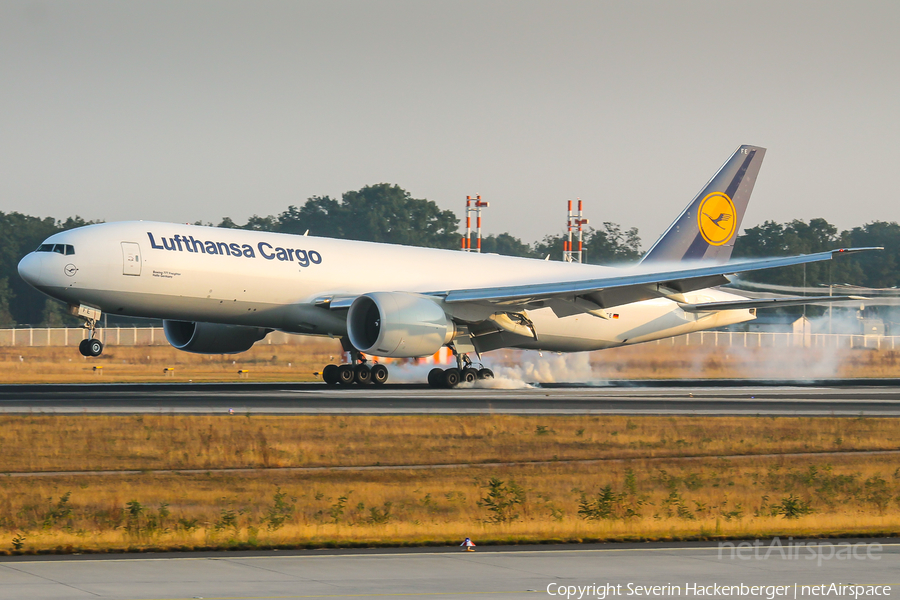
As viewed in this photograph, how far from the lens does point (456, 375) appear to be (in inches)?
1467

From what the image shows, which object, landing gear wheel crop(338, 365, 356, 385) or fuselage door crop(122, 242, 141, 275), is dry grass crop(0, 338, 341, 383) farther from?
fuselage door crop(122, 242, 141, 275)

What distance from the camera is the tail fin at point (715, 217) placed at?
45.0 m

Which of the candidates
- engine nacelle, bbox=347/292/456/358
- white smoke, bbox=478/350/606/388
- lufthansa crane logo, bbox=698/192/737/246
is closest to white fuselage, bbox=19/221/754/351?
engine nacelle, bbox=347/292/456/358

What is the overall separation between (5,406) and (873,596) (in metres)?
21.7

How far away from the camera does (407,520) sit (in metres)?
14.9

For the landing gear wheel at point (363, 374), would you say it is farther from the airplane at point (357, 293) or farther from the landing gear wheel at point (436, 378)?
the landing gear wheel at point (436, 378)

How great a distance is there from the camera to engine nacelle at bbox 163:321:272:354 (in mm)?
37562

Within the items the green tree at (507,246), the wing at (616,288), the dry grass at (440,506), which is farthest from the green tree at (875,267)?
the dry grass at (440,506)

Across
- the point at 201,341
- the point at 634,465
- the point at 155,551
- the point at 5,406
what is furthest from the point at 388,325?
the point at 155,551

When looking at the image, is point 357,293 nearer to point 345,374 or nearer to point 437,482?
point 345,374

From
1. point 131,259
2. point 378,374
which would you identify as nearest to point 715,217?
point 378,374

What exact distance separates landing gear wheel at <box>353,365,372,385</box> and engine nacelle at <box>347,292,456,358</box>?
2209 millimetres

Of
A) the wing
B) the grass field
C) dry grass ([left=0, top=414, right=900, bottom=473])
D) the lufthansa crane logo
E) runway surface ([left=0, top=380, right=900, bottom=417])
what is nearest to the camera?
the grass field

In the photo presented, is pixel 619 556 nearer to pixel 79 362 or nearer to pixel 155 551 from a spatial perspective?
pixel 155 551
